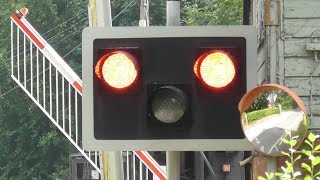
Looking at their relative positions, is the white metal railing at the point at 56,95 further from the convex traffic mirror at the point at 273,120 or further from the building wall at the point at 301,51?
the convex traffic mirror at the point at 273,120

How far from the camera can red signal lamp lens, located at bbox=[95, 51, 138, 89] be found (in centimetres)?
401

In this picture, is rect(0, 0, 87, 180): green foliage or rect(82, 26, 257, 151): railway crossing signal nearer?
rect(82, 26, 257, 151): railway crossing signal

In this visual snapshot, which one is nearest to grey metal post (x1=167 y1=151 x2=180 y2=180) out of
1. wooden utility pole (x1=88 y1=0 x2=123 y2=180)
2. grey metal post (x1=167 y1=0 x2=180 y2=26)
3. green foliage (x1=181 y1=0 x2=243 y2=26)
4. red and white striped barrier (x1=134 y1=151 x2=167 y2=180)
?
grey metal post (x1=167 y1=0 x2=180 y2=26)

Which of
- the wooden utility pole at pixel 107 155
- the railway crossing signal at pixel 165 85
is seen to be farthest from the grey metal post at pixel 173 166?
the wooden utility pole at pixel 107 155

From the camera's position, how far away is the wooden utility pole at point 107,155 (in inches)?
263

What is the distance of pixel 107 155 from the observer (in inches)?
272

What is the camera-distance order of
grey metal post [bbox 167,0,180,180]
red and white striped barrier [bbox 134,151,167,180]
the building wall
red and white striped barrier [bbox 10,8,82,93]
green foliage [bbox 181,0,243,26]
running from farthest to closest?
green foliage [bbox 181,0,243,26]
red and white striped barrier [bbox 10,8,82,93]
red and white striped barrier [bbox 134,151,167,180]
the building wall
grey metal post [bbox 167,0,180,180]

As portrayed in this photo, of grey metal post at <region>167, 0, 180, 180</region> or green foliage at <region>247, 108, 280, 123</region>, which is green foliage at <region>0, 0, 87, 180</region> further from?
green foliage at <region>247, 108, 280, 123</region>

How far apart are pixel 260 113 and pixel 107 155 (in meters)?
3.04

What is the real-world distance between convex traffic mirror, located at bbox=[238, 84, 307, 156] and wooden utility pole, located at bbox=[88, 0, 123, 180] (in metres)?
2.71

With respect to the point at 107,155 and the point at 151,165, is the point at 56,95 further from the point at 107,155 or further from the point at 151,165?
the point at 107,155

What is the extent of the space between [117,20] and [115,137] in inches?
1546

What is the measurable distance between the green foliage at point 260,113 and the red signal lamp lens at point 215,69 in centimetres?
17

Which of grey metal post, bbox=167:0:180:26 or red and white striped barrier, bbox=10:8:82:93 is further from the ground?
red and white striped barrier, bbox=10:8:82:93
